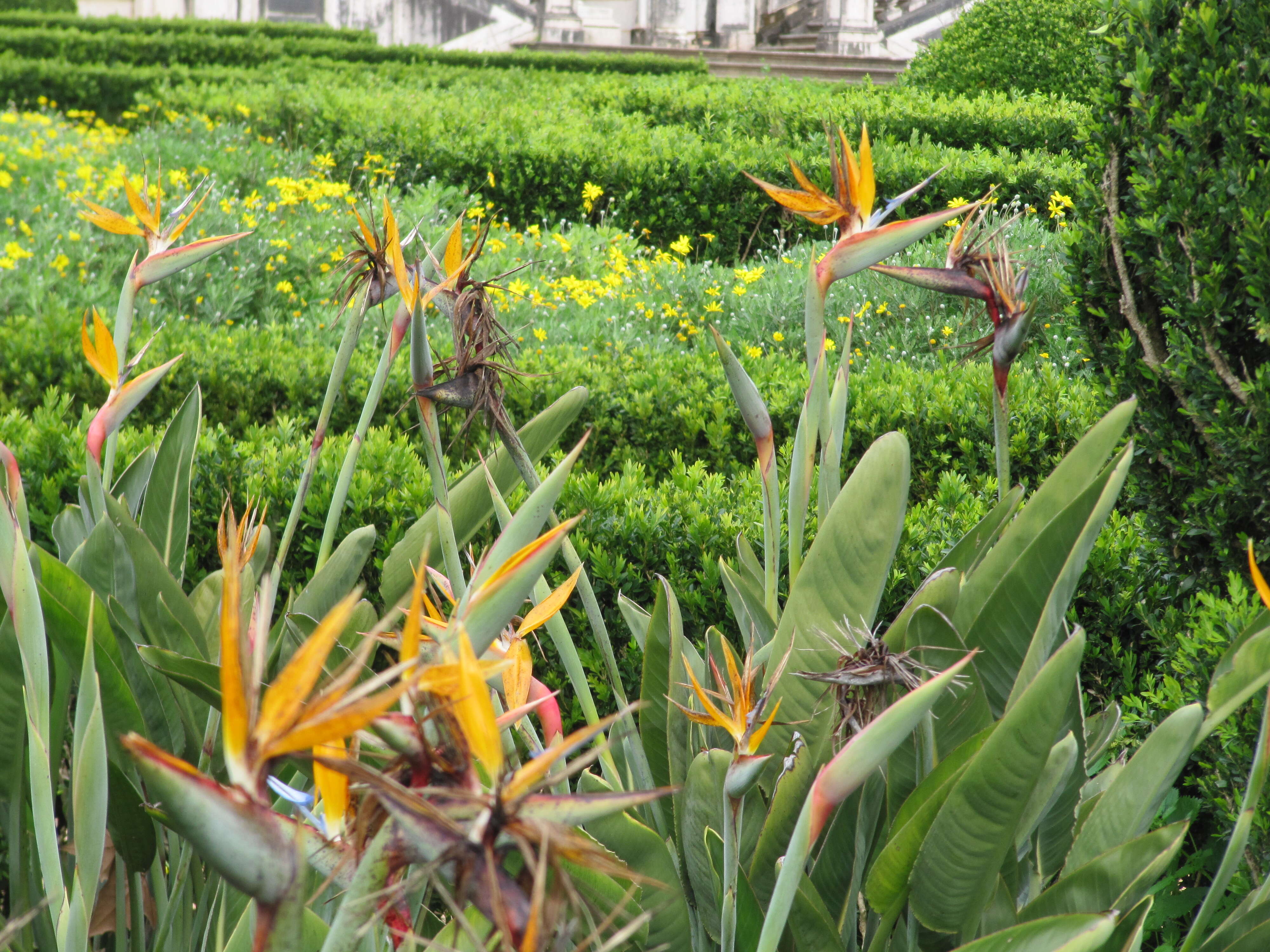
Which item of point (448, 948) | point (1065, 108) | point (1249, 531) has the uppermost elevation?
point (1065, 108)

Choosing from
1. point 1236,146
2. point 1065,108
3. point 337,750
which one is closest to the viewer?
point 337,750

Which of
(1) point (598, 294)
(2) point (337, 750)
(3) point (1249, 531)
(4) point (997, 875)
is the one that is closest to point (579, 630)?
(3) point (1249, 531)

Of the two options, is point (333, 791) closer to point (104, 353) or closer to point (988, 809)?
point (988, 809)

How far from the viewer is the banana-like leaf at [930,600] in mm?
1139

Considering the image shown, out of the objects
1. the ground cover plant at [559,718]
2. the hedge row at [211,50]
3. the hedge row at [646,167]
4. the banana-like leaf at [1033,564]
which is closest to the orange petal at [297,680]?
the ground cover plant at [559,718]

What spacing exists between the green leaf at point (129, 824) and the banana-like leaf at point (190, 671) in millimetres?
168

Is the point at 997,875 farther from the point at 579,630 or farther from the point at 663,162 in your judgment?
the point at 663,162

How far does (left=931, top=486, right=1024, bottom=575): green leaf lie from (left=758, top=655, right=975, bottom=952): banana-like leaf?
798 mm

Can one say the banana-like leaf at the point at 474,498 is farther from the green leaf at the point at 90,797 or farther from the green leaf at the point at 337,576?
the green leaf at the point at 90,797

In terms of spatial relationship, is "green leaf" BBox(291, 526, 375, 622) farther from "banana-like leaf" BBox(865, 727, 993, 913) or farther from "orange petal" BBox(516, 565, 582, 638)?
"banana-like leaf" BBox(865, 727, 993, 913)

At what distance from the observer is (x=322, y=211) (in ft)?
18.4

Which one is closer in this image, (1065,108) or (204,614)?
(204,614)

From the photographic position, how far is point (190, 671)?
3.38 ft

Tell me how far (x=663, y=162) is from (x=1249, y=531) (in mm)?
4876
